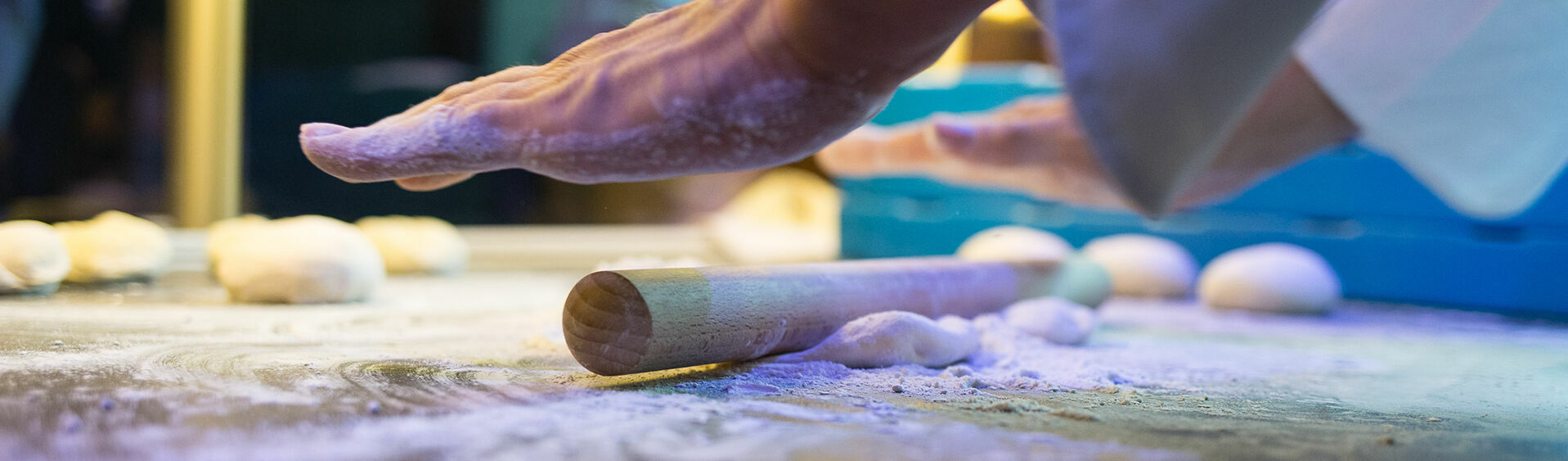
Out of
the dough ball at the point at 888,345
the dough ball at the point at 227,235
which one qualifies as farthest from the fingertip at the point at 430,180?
the dough ball at the point at 227,235

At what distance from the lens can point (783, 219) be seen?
5273 mm

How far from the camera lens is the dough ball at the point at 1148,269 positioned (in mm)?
2627

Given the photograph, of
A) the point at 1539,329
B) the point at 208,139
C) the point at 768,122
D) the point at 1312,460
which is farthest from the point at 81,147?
the point at 1539,329

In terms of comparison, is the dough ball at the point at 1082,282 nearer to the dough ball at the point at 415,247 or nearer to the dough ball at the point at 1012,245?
the dough ball at the point at 1012,245

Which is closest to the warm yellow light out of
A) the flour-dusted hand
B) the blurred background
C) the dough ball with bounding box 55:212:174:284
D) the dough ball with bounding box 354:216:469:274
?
the blurred background

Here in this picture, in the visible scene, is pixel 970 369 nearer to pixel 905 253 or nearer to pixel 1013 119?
pixel 1013 119

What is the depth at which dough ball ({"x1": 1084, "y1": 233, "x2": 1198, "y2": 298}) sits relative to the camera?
103 inches

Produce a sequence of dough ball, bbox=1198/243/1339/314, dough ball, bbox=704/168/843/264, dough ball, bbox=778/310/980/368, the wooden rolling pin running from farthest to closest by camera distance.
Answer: dough ball, bbox=704/168/843/264
dough ball, bbox=1198/243/1339/314
dough ball, bbox=778/310/980/368
the wooden rolling pin

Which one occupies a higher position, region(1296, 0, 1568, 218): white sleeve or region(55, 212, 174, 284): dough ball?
region(1296, 0, 1568, 218): white sleeve

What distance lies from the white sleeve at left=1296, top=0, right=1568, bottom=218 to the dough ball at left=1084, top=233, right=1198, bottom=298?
717mm

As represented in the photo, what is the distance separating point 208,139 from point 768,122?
2507mm

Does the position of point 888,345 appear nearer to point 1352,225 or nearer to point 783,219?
point 1352,225

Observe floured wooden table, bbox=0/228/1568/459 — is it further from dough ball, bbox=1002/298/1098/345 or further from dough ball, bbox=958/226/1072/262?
dough ball, bbox=958/226/1072/262

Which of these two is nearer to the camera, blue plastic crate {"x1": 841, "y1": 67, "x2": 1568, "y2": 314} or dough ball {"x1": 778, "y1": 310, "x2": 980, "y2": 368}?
dough ball {"x1": 778, "y1": 310, "x2": 980, "y2": 368}
